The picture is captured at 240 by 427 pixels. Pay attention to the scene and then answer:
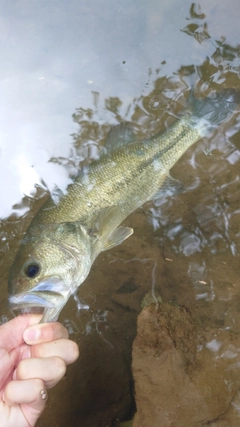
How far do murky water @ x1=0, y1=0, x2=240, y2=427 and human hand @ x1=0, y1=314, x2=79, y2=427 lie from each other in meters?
0.95

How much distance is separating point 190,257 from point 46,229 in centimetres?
140

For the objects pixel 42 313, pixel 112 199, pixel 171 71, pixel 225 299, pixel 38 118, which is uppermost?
pixel 38 118

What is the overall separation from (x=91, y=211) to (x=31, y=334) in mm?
1071

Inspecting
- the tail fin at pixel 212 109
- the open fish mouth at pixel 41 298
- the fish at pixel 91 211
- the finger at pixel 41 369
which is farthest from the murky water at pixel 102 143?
the finger at pixel 41 369

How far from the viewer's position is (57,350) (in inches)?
76.2

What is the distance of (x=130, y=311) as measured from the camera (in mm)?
3139

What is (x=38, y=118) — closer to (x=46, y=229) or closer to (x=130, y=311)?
(x=46, y=229)

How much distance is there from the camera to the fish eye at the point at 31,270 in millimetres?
2309

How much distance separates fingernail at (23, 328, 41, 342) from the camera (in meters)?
2.00

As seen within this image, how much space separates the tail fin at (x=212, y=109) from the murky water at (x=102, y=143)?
0.27 m

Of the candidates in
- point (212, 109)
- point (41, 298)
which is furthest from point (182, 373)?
point (212, 109)

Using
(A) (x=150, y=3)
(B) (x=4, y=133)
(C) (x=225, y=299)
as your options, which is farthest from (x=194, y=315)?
(A) (x=150, y=3)

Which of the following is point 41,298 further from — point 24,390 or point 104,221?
point 104,221

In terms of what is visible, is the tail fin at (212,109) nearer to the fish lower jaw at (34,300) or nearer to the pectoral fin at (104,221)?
the pectoral fin at (104,221)
